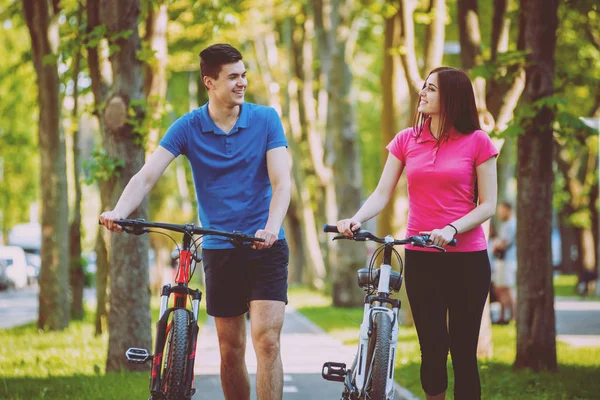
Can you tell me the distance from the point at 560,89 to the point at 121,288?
467 centimetres

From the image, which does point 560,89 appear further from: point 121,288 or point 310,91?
point 310,91

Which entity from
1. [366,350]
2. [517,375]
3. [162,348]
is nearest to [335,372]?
[366,350]

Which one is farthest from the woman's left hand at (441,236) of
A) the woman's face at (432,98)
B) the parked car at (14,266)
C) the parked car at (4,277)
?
the parked car at (14,266)

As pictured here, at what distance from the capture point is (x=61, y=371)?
31.8 feet

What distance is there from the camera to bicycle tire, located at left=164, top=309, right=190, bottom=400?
4.84 m

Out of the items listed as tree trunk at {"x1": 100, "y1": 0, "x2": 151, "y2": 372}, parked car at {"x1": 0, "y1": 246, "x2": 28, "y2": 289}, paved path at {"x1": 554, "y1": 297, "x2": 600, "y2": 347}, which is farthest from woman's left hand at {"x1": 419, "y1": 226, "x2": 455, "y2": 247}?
parked car at {"x1": 0, "y1": 246, "x2": 28, "y2": 289}

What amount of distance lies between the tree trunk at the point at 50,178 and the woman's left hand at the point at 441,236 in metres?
11.1

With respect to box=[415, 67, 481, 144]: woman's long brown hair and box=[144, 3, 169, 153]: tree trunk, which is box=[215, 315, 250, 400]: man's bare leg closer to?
box=[415, 67, 481, 144]: woman's long brown hair

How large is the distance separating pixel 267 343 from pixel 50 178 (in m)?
11.0

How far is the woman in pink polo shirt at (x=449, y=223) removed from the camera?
5.49 m

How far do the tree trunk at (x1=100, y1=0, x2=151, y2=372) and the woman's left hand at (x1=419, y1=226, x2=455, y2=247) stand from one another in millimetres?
4576

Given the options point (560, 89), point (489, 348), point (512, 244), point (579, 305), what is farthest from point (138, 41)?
point (579, 305)

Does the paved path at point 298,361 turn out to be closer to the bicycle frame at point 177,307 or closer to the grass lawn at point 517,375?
the grass lawn at point 517,375

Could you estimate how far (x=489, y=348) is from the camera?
11.1 meters
